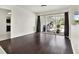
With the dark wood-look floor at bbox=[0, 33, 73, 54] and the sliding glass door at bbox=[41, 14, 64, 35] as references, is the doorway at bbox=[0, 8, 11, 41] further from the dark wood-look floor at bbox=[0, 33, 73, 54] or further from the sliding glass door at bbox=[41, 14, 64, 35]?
the sliding glass door at bbox=[41, 14, 64, 35]

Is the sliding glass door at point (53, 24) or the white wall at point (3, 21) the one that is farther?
the sliding glass door at point (53, 24)

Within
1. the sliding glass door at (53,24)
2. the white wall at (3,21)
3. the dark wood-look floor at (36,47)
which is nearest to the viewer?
the dark wood-look floor at (36,47)

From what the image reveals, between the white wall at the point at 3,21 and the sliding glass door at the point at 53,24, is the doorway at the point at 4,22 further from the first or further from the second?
the sliding glass door at the point at 53,24

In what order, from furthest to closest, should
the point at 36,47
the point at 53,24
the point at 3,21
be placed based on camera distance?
the point at 53,24, the point at 3,21, the point at 36,47

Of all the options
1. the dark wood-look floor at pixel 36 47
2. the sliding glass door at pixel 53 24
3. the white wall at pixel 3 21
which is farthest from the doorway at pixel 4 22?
the sliding glass door at pixel 53 24

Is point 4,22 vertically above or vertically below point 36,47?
above

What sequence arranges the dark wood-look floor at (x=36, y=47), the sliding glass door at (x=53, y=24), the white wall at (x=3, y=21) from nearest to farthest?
the dark wood-look floor at (x=36, y=47), the white wall at (x=3, y=21), the sliding glass door at (x=53, y=24)

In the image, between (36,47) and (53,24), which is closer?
(36,47)

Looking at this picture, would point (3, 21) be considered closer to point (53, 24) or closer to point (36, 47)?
point (53, 24)

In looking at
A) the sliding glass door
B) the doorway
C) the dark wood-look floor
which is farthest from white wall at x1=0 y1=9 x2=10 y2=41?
the sliding glass door

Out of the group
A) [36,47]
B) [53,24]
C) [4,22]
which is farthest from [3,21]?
[36,47]

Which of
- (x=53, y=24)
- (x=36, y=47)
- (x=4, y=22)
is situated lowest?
(x=36, y=47)

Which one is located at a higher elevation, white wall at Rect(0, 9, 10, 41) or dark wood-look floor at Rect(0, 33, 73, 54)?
white wall at Rect(0, 9, 10, 41)
